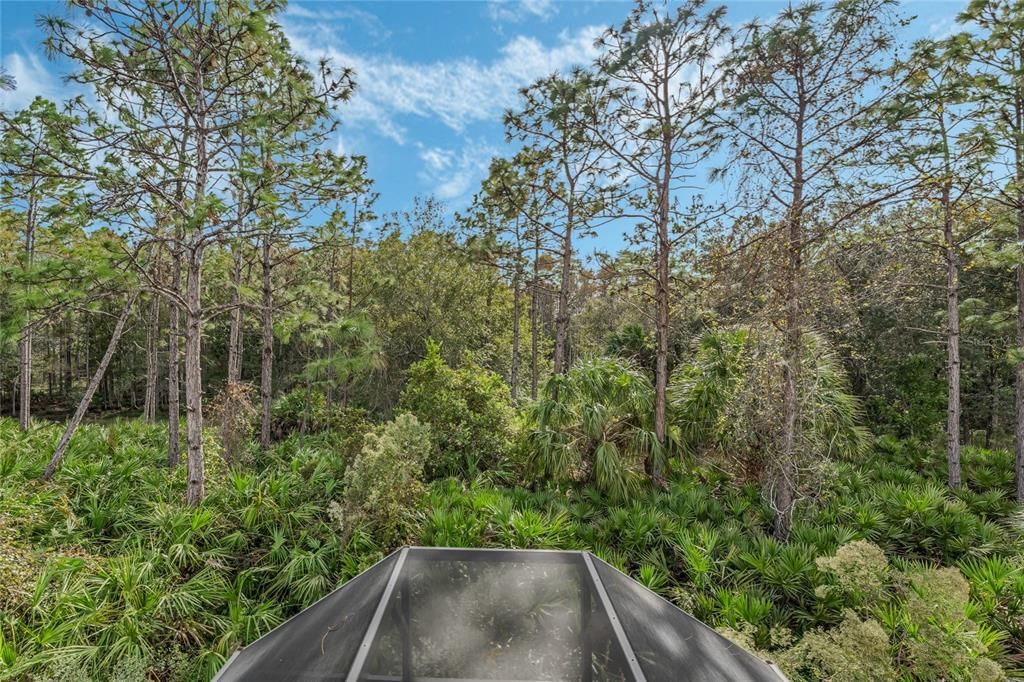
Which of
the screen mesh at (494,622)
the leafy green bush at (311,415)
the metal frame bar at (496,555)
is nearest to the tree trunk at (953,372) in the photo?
the metal frame bar at (496,555)

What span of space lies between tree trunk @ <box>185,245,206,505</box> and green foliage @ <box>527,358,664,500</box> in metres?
4.41

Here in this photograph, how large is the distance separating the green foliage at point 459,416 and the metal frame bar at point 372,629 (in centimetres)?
520

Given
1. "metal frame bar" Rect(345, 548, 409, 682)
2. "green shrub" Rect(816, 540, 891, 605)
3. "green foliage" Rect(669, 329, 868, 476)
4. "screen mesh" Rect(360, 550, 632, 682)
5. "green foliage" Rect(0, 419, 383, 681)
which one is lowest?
"green foliage" Rect(0, 419, 383, 681)

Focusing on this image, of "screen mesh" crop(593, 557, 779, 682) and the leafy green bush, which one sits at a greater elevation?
"screen mesh" crop(593, 557, 779, 682)

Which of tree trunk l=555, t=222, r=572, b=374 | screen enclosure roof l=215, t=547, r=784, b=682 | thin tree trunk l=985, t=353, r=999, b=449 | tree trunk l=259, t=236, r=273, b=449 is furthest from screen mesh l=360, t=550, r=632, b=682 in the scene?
thin tree trunk l=985, t=353, r=999, b=449

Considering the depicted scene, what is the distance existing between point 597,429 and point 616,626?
495 centimetres

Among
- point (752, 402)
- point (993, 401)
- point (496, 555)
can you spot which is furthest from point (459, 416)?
point (993, 401)

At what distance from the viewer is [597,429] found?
6.75m

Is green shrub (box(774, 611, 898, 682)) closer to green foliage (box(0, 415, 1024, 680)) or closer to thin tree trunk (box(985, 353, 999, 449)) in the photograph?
green foliage (box(0, 415, 1024, 680))

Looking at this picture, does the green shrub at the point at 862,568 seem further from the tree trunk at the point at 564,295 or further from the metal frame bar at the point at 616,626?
the tree trunk at the point at 564,295

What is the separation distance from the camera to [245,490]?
18.7 ft

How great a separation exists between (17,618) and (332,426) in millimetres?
5896

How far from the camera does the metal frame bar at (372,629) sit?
1.62 m

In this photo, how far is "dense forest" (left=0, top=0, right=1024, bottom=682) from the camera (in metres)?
4.10
